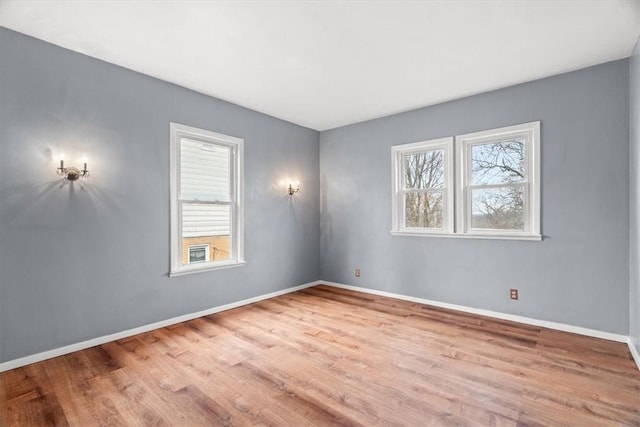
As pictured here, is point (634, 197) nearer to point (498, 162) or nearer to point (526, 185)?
point (526, 185)

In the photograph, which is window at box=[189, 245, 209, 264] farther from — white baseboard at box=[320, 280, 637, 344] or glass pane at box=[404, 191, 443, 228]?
glass pane at box=[404, 191, 443, 228]

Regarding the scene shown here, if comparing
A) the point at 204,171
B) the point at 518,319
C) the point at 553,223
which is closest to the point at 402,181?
the point at 553,223

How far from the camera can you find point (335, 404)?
77.3 inches

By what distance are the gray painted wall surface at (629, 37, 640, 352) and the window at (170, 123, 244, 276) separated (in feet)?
13.4

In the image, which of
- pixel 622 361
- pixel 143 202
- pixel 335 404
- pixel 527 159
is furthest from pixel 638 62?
pixel 143 202

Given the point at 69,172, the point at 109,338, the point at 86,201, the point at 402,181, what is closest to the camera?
the point at 69,172

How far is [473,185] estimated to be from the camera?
382cm

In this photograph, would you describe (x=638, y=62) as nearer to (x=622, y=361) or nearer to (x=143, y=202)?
(x=622, y=361)

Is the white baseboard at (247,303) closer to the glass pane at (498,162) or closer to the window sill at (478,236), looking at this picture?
the window sill at (478,236)

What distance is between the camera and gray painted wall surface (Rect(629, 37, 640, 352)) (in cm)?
249

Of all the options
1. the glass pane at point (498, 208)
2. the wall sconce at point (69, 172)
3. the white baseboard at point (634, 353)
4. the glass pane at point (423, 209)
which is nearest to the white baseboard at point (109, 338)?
the wall sconce at point (69, 172)

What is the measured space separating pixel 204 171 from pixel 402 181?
2.79 metres

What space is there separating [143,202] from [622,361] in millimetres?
4654

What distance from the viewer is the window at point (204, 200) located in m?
3.48
